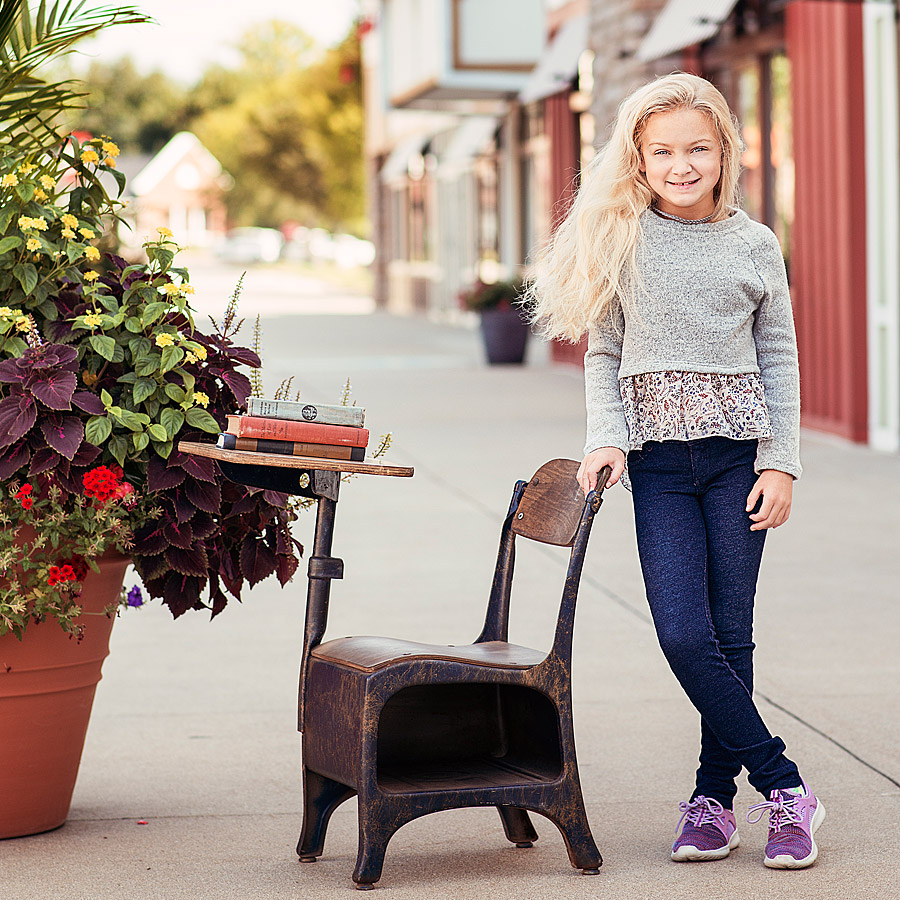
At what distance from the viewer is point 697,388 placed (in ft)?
11.6

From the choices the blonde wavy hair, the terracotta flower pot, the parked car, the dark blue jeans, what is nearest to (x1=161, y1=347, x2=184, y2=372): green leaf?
the terracotta flower pot

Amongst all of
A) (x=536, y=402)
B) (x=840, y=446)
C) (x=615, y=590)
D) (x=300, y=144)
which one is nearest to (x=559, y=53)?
(x=536, y=402)

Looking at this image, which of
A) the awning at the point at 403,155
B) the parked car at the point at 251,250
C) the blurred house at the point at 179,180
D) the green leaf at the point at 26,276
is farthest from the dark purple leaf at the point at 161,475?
the blurred house at the point at 179,180

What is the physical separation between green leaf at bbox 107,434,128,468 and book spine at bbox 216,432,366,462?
26cm

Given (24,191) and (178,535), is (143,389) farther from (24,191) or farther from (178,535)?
(24,191)

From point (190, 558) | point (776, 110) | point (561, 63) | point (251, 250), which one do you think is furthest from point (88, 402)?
point (251, 250)

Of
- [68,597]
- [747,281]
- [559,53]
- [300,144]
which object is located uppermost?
[300,144]

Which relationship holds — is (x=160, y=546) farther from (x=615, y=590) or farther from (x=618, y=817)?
(x=615, y=590)

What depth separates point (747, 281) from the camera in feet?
11.6

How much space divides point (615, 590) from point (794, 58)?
22.2ft

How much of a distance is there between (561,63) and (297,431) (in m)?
16.7

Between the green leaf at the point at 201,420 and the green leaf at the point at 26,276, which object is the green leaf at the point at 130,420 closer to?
the green leaf at the point at 201,420

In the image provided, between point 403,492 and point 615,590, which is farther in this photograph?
point 403,492

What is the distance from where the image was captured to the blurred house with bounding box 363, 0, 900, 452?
1127 centimetres
